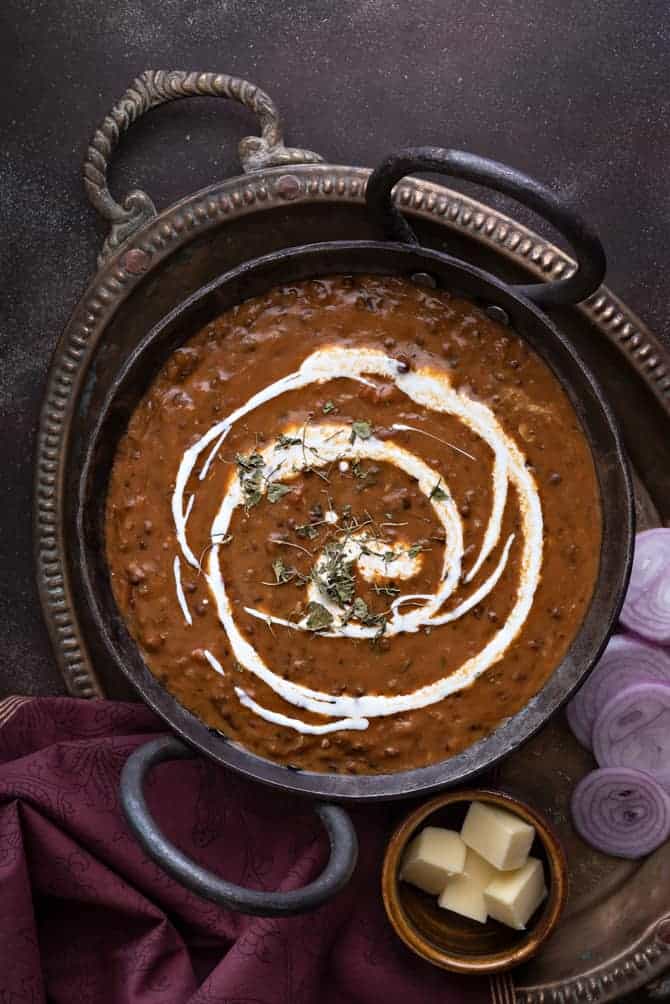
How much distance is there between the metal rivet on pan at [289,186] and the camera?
98.0 inches

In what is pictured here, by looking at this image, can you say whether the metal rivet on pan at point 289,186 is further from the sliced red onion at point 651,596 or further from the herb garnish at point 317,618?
the sliced red onion at point 651,596

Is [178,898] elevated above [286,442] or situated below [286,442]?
below

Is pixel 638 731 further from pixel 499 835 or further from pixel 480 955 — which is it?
pixel 480 955

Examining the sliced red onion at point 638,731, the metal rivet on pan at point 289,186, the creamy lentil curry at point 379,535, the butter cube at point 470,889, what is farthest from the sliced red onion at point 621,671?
the metal rivet on pan at point 289,186

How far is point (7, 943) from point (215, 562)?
0.93m

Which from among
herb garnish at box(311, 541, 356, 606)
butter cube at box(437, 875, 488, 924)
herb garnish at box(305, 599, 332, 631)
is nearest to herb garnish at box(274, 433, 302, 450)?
herb garnish at box(311, 541, 356, 606)

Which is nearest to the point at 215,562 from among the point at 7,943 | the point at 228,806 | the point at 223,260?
the point at 228,806

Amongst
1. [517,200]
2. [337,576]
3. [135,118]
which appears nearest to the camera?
[517,200]

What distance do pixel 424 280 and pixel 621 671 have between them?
3.32 ft

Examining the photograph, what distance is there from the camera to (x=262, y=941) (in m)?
2.33

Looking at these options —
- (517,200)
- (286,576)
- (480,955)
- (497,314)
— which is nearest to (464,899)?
(480,955)

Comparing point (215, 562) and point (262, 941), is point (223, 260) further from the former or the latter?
point (262, 941)

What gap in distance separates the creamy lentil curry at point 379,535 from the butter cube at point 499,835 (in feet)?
0.60

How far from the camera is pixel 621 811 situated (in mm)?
2459
